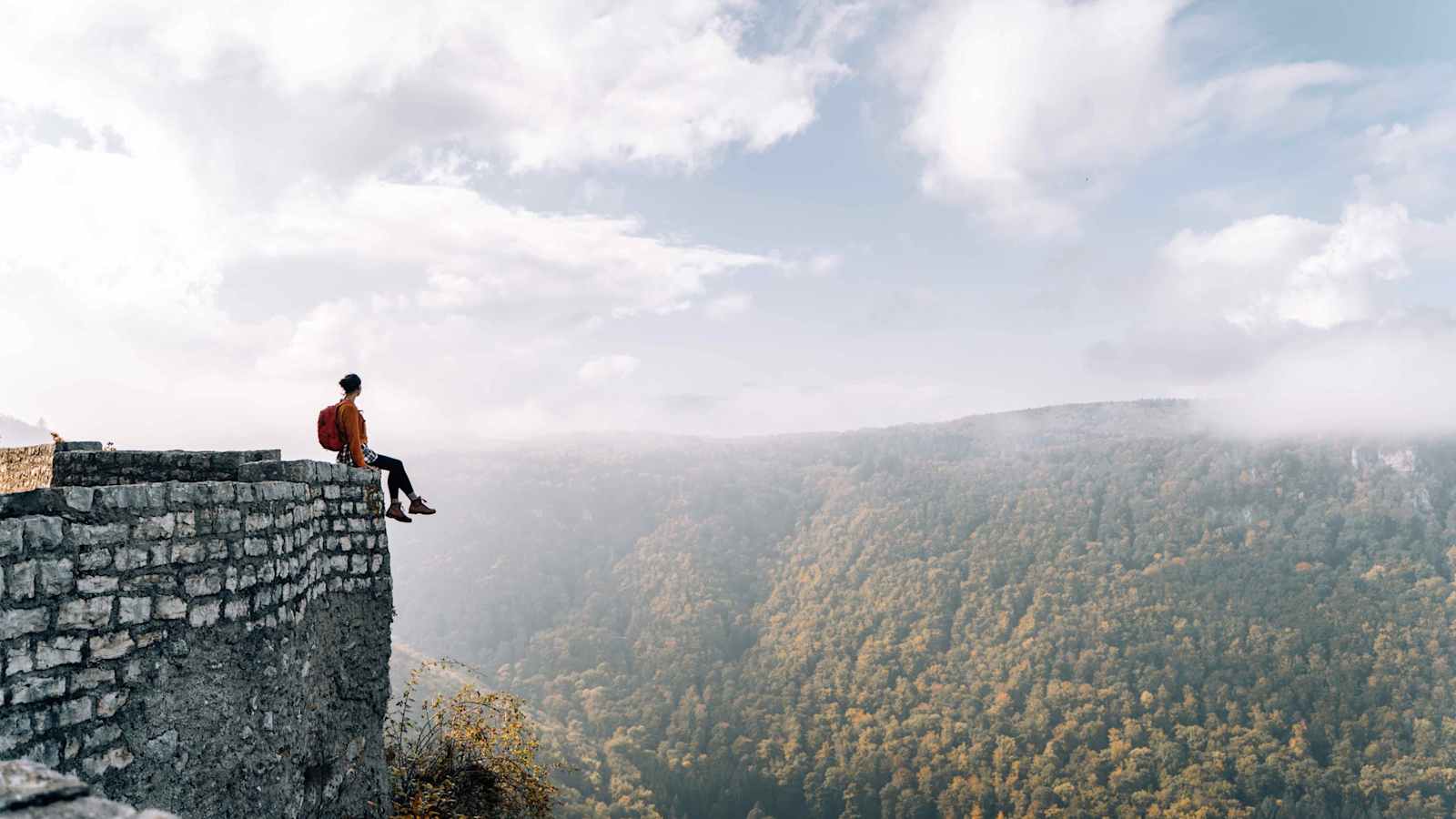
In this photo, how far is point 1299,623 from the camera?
140m

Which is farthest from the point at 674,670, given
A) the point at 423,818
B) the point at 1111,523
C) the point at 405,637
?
the point at 423,818

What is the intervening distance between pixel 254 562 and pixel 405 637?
187 meters

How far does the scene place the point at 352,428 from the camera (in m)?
8.20

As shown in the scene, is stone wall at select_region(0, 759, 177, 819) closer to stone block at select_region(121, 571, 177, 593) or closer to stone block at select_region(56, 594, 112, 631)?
stone block at select_region(56, 594, 112, 631)

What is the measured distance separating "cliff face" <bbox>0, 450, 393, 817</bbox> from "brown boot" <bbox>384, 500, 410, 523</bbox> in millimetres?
464

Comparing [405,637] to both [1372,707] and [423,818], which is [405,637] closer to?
[1372,707]

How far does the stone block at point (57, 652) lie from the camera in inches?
179

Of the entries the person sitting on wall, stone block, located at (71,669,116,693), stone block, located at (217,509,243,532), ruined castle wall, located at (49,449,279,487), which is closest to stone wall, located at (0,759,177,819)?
stone block, located at (71,669,116,693)

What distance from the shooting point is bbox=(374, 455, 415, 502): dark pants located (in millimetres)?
8627

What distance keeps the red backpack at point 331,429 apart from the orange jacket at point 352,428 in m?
0.05

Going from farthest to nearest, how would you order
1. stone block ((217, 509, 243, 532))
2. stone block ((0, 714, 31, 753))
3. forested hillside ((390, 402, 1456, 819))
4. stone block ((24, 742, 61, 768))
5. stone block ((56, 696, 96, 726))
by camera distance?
1. forested hillside ((390, 402, 1456, 819))
2. stone block ((217, 509, 243, 532))
3. stone block ((56, 696, 96, 726))
4. stone block ((24, 742, 61, 768))
5. stone block ((0, 714, 31, 753))

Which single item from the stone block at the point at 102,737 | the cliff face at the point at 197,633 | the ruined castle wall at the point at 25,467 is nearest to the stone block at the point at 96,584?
the cliff face at the point at 197,633

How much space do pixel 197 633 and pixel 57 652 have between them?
867mm

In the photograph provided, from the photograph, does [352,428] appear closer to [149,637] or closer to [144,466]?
[144,466]
